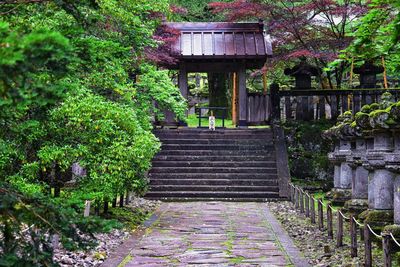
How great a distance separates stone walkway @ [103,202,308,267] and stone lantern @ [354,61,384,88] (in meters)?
7.48

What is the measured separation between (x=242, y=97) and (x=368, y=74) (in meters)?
5.08

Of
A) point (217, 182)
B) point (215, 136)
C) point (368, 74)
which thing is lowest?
point (217, 182)

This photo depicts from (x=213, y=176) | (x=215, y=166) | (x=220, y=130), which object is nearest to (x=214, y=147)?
(x=215, y=166)

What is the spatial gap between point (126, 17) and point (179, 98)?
511cm

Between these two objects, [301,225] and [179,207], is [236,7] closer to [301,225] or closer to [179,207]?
[179,207]

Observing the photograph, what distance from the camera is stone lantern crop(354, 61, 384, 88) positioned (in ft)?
60.6

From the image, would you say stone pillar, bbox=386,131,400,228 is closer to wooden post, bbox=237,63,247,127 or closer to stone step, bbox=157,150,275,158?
stone step, bbox=157,150,275,158

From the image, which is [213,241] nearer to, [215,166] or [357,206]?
[357,206]

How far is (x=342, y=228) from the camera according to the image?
27.5 feet


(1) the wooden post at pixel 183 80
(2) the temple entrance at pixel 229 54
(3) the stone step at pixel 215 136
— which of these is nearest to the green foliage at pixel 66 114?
(3) the stone step at pixel 215 136

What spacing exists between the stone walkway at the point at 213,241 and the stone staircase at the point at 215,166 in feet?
8.62

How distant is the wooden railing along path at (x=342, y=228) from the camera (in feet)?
19.8

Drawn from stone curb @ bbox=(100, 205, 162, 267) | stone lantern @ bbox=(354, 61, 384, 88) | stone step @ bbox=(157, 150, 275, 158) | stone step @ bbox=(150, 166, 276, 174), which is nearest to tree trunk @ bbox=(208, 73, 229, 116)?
stone step @ bbox=(157, 150, 275, 158)

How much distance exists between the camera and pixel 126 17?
1154 cm
